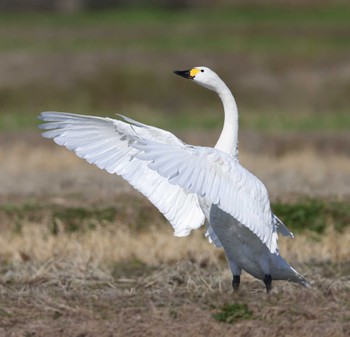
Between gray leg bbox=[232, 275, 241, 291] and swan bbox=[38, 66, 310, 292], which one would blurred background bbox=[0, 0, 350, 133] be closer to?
swan bbox=[38, 66, 310, 292]

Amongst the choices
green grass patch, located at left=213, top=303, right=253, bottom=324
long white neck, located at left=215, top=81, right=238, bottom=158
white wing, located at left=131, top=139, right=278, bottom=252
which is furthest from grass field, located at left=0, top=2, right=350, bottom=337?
long white neck, located at left=215, top=81, right=238, bottom=158

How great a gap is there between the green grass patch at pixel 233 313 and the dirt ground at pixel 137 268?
0.02 m

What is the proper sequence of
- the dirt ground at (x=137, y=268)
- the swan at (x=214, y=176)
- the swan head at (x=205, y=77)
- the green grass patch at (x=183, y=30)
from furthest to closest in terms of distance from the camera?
1. the green grass patch at (x=183, y=30)
2. the swan head at (x=205, y=77)
3. the swan at (x=214, y=176)
4. the dirt ground at (x=137, y=268)

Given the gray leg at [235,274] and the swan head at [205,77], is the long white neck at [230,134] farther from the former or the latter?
the gray leg at [235,274]

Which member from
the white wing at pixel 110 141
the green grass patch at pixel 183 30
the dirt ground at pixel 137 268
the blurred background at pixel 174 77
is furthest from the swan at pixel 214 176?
the green grass patch at pixel 183 30

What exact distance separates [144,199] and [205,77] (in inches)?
177

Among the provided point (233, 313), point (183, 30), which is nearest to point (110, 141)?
point (233, 313)

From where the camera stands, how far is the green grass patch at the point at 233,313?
299 inches

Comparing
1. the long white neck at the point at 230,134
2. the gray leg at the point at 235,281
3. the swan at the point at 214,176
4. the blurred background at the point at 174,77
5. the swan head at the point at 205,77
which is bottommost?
the blurred background at the point at 174,77

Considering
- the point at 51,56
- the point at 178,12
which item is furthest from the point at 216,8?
the point at 51,56

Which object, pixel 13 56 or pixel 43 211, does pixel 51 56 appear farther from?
pixel 43 211

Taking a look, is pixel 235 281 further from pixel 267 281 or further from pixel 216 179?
pixel 216 179

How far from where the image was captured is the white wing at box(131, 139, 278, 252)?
7402 millimetres

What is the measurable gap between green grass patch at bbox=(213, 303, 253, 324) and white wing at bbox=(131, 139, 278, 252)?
499 mm
